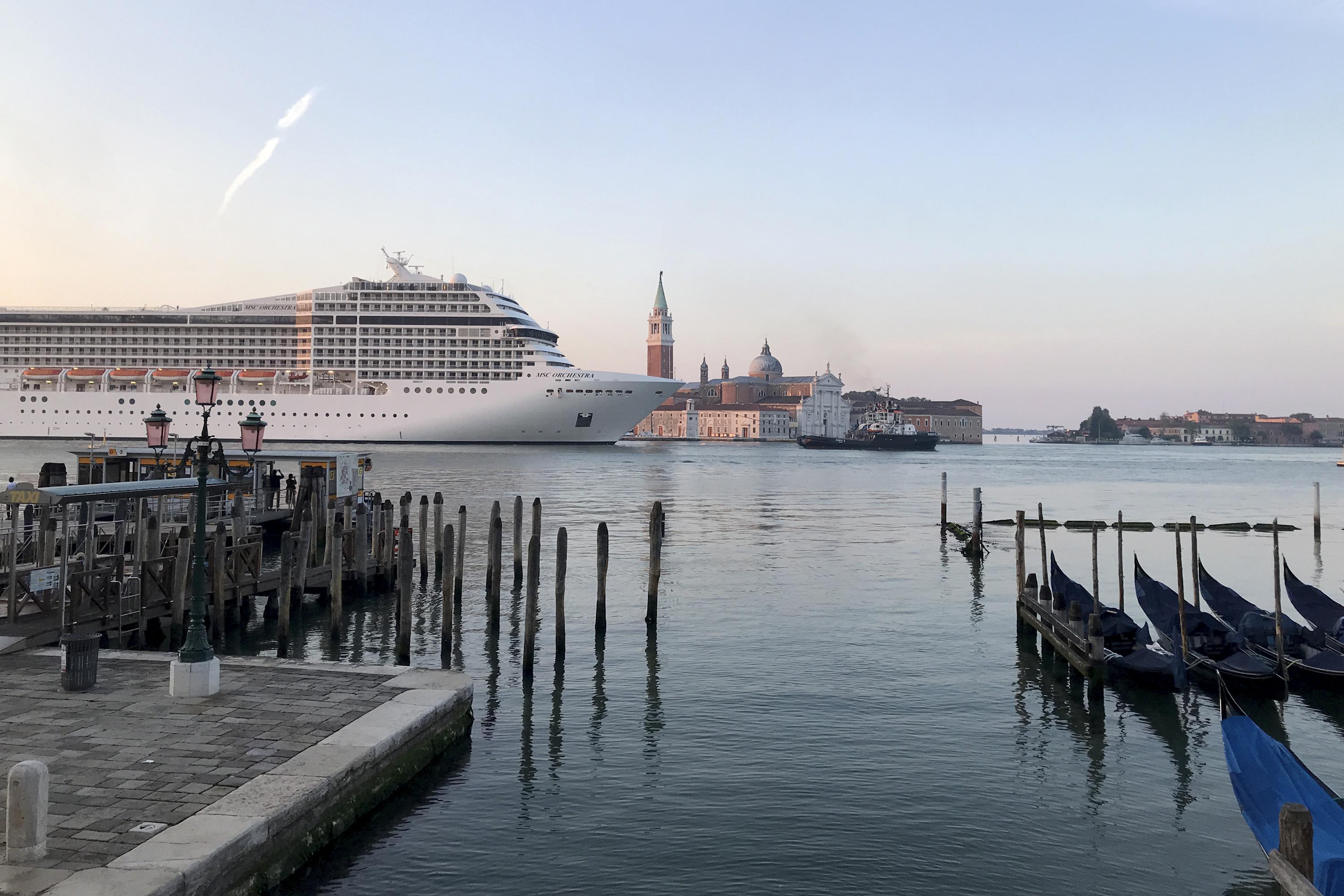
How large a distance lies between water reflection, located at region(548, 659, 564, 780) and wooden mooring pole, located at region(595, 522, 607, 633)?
54.9 inches

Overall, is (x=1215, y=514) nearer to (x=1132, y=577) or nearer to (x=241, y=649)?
(x=1132, y=577)

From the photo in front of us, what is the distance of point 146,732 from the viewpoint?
26.5 feet

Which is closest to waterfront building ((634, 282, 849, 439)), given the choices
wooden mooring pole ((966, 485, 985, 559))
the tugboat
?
the tugboat

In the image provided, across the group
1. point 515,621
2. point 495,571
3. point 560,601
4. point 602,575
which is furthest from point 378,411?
point 560,601

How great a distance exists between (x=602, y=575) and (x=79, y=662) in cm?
714

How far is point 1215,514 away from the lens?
132 feet

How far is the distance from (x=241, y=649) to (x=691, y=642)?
664cm

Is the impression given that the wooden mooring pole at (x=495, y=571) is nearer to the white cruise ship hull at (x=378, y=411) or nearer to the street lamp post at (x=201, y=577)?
the street lamp post at (x=201, y=577)

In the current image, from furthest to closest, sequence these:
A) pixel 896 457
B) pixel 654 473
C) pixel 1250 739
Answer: pixel 896 457, pixel 654 473, pixel 1250 739

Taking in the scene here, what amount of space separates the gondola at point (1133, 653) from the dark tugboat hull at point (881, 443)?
113820mm

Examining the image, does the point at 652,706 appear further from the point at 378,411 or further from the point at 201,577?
the point at 378,411

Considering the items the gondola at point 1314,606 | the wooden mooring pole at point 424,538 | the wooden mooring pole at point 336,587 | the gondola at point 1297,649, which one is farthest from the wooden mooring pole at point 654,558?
the gondola at point 1314,606

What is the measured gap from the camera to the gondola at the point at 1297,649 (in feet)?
41.3

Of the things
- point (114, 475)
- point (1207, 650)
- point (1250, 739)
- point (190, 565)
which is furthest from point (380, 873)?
point (114, 475)
